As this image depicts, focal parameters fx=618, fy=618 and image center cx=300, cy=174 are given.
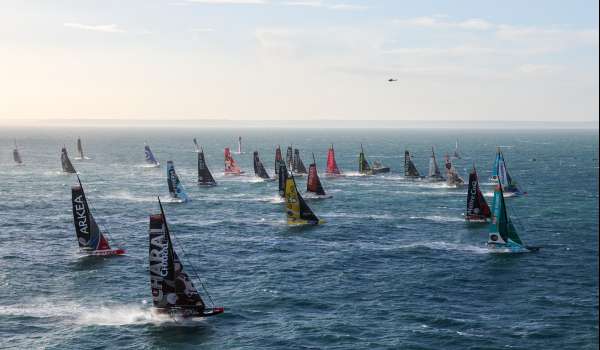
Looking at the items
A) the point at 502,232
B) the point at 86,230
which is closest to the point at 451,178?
the point at 502,232

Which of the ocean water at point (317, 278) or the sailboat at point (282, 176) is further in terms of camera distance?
the sailboat at point (282, 176)

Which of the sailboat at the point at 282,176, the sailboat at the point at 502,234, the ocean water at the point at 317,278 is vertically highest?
the sailboat at the point at 282,176

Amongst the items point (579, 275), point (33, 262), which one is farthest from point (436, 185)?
point (33, 262)

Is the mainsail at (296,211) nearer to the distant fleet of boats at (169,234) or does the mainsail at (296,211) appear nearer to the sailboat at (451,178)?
the distant fleet of boats at (169,234)

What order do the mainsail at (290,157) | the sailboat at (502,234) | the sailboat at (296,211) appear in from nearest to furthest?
1. the sailboat at (502,234)
2. the sailboat at (296,211)
3. the mainsail at (290,157)

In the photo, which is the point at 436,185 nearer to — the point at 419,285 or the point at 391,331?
the point at 419,285

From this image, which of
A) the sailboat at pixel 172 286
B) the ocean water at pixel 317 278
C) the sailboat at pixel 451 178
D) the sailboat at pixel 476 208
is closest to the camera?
the ocean water at pixel 317 278

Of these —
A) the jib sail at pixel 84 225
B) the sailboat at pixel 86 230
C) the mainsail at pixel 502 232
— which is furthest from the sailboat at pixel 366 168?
the jib sail at pixel 84 225

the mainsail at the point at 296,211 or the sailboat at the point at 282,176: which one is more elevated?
the sailboat at the point at 282,176
